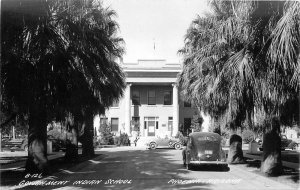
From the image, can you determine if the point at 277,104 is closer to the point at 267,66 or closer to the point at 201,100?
the point at 267,66

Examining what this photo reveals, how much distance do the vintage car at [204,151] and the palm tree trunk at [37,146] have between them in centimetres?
658

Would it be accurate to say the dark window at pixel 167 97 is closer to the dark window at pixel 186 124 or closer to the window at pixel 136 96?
the dark window at pixel 186 124

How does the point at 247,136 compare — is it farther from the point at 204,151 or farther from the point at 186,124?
the point at 204,151

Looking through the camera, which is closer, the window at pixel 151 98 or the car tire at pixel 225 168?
the car tire at pixel 225 168

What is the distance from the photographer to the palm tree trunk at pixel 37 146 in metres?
17.1

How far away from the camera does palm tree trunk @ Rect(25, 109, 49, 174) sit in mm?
17094

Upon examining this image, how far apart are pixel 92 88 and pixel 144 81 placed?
1523 inches

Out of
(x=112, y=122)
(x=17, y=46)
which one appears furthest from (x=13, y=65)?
(x=112, y=122)

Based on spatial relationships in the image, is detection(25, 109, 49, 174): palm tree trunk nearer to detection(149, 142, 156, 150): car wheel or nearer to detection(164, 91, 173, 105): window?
detection(149, 142, 156, 150): car wheel

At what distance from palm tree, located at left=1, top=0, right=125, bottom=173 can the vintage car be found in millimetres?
5478

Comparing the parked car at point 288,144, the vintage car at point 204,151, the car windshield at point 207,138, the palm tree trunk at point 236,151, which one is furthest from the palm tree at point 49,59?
the parked car at point 288,144

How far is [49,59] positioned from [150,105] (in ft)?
143

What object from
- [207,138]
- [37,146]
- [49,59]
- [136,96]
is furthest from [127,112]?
[49,59]

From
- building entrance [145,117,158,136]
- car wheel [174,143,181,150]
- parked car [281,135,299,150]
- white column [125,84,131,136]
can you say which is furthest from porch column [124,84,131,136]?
parked car [281,135,299,150]
